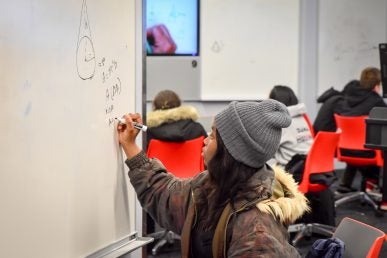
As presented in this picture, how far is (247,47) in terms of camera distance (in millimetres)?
7086

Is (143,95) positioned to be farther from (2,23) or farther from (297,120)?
(297,120)

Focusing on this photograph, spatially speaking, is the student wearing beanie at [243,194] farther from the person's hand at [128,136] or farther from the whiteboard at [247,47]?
the whiteboard at [247,47]

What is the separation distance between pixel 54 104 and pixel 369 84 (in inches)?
186

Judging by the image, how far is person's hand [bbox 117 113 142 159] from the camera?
83.7 inches

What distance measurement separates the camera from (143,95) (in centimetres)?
231

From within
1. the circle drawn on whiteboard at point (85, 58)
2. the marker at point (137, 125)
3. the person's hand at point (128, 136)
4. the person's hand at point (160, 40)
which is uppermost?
the person's hand at point (160, 40)

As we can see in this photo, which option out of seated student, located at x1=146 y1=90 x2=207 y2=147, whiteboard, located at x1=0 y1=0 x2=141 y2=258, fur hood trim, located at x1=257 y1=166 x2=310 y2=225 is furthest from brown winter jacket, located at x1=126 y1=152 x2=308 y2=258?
seated student, located at x1=146 y1=90 x2=207 y2=147

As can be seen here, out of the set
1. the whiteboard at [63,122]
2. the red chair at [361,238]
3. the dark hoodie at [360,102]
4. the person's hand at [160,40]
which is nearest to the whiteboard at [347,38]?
the dark hoodie at [360,102]

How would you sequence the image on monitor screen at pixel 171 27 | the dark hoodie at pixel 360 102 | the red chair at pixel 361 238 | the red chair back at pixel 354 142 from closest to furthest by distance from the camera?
the red chair at pixel 361 238
the red chair back at pixel 354 142
the dark hoodie at pixel 360 102
the image on monitor screen at pixel 171 27

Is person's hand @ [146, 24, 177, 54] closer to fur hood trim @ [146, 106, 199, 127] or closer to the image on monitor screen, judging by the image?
the image on monitor screen

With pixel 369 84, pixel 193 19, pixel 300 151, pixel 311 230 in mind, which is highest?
pixel 193 19

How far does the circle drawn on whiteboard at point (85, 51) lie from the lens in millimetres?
1856

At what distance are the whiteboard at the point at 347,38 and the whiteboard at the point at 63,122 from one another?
5595 millimetres

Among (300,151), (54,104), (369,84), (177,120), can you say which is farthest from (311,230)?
(54,104)
